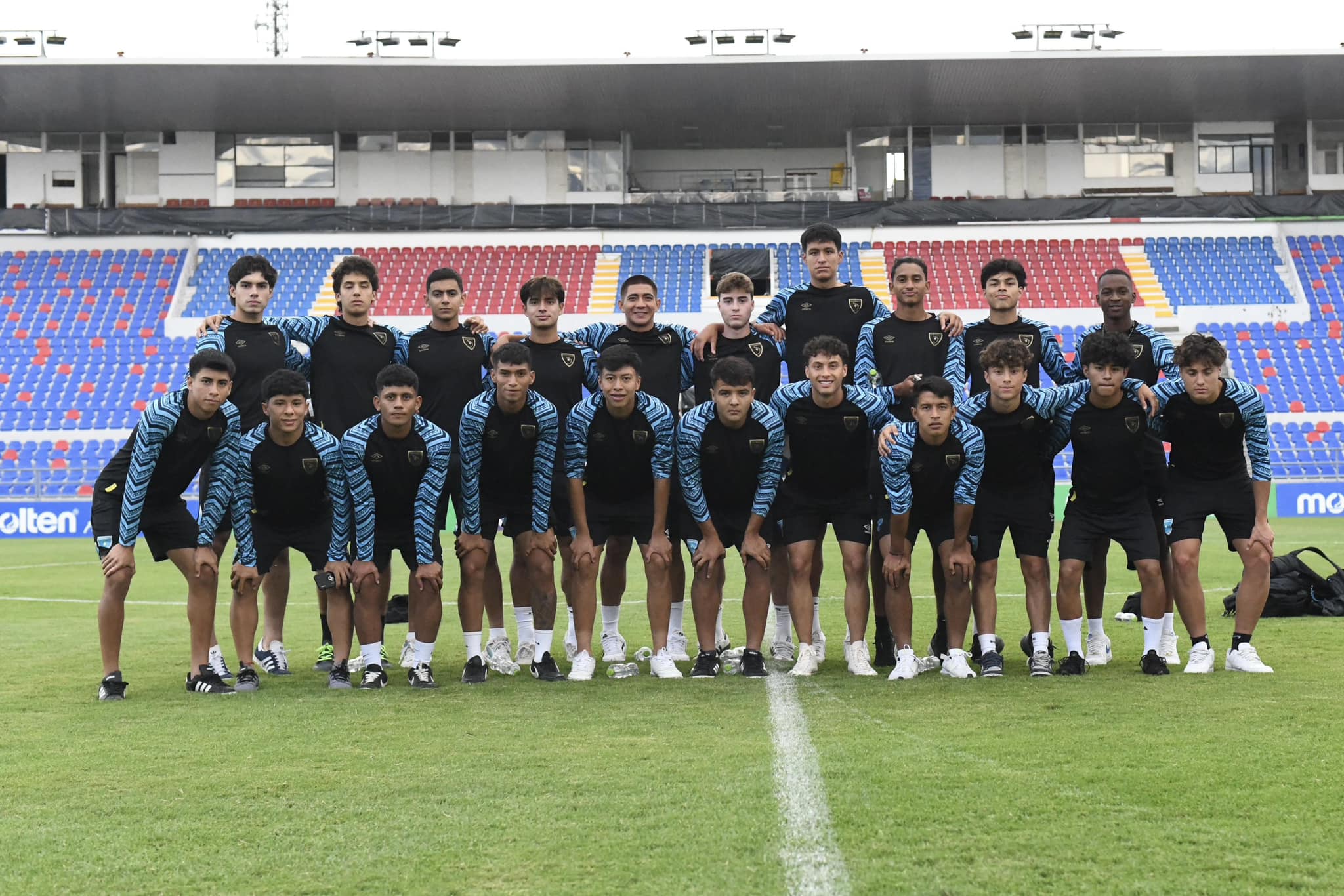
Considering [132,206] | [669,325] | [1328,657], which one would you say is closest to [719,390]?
[669,325]

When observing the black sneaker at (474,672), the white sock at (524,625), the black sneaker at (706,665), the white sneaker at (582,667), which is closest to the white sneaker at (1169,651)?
the black sneaker at (706,665)

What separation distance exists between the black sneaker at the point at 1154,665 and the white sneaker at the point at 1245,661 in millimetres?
337

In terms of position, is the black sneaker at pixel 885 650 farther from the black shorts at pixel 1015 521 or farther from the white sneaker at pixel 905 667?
the black shorts at pixel 1015 521

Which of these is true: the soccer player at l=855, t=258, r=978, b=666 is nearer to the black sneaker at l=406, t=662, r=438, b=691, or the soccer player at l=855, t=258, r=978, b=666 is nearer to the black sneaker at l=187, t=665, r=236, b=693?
the black sneaker at l=406, t=662, r=438, b=691

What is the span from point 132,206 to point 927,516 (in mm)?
33683

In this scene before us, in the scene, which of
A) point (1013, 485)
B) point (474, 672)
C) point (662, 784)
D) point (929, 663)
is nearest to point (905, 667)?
point (929, 663)

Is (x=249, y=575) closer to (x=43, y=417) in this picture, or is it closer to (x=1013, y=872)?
(x=1013, y=872)

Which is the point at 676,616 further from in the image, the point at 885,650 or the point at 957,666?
the point at 957,666

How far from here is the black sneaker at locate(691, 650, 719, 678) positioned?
24.1 ft

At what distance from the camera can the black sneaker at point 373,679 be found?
7105 mm

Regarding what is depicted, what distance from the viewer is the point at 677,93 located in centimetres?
3459

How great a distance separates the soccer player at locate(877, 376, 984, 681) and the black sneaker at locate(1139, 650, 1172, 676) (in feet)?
2.43

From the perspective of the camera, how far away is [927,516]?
749 centimetres

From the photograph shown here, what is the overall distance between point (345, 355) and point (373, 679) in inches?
76.8
